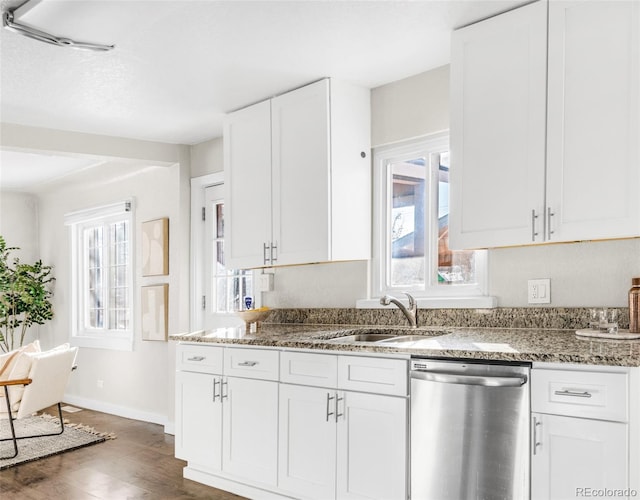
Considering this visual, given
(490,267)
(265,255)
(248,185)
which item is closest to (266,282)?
(265,255)

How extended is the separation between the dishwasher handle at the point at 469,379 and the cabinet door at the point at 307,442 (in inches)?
21.5

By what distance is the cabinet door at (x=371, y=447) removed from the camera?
2.58 metres

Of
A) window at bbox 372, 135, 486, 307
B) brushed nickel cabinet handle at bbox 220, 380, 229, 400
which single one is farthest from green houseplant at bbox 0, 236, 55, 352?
window at bbox 372, 135, 486, 307

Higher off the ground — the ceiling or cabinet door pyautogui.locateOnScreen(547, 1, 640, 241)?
the ceiling

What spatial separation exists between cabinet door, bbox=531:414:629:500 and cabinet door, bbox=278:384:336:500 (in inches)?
39.3

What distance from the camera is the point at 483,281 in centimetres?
316

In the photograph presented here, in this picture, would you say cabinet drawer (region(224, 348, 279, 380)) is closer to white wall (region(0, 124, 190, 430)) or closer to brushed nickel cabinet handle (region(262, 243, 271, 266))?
brushed nickel cabinet handle (region(262, 243, 271, 266))

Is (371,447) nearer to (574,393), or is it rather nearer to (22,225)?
(574,393)

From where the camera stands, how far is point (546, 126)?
8.38ft

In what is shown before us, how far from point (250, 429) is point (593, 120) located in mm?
2232

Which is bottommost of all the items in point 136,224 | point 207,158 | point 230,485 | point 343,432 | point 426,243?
point 230,485

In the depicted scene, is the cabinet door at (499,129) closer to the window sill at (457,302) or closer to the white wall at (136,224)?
the window sill at (457,302)

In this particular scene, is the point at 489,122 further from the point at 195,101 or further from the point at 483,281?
the point at 195,101
